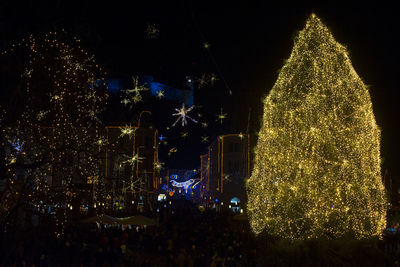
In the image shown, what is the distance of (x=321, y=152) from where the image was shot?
A: 1333cm

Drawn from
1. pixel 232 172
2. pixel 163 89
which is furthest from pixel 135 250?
pixel 163 89

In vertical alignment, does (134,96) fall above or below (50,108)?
above

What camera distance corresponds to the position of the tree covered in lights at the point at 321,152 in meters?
13.0

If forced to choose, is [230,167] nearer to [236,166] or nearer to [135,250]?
[236,166]

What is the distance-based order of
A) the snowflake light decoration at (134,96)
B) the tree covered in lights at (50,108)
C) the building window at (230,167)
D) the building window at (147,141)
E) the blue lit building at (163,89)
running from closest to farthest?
1. the tree covered in lights at (50,108)
2. the snowflake light decoration at (134,96)
3. the building window at (230,167)
4. the building window at (147,141)
5. the blue lit building at (163,89)

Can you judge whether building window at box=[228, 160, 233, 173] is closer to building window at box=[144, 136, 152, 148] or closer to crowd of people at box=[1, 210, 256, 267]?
building window at box=[144, 136, 152, 148]

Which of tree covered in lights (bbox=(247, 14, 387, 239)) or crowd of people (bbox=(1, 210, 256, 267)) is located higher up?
tree covered in lights (bbox=(247, 14, 387, 239))

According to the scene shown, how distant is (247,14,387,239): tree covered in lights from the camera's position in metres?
13.0

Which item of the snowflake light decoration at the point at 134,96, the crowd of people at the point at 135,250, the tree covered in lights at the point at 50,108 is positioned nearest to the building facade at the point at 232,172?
the snowflake light decoration at the point at 134,96

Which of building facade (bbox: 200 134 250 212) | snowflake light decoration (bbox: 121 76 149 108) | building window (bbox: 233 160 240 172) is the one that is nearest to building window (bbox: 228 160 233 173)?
building facade (bbox: 200 134 250 212)

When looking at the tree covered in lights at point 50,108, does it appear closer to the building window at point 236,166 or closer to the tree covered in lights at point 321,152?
the tree covered in lights at point 321,152

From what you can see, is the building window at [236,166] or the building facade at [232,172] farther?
the building window at [236,166]

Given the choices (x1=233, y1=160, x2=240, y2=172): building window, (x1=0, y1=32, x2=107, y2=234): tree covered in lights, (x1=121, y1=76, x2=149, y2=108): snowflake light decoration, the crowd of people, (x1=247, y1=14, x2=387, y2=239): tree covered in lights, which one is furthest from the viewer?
(x1=233, y1=160, x2=240, y2=172): building window

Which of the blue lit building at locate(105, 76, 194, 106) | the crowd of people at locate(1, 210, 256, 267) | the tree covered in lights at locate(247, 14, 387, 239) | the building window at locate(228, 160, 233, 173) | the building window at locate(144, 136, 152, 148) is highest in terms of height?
the blue lit building at locate(105, 76, 194, 106)
